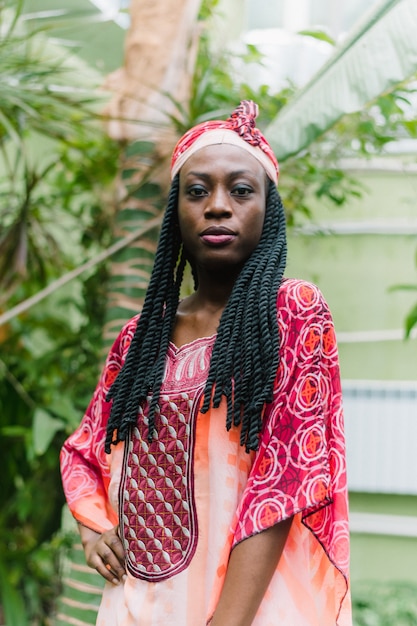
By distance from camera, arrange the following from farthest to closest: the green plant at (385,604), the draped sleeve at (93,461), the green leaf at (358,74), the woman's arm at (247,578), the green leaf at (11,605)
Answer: the green plant at (385,604)
the green leaf at (11,605)
the green leaf at (358,74)
the draped sleeve at (93,461)
the woman's arm at (247,578)

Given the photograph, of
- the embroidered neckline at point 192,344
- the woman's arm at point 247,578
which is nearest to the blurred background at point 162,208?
the embroidered neckline at point 192,344

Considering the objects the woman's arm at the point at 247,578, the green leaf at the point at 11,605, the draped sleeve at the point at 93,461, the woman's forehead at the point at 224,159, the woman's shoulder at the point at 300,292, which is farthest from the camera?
the green leaf at the point at 11,605

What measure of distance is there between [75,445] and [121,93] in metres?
2.02

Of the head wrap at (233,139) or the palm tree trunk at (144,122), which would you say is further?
the palm tree trunk at (144,122)

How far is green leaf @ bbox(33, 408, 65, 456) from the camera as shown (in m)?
3.50

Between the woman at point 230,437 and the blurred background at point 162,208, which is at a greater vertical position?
the blurred background at point 162,208

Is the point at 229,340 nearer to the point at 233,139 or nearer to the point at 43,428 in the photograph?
the point at 233,139

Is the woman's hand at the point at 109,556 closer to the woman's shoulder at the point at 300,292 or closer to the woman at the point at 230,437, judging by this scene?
the woman at the point at 230,437

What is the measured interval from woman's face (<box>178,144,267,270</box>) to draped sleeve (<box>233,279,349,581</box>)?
13 centimetres

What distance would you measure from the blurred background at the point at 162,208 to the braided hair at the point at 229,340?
1.05 meters

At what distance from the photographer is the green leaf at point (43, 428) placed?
350cm

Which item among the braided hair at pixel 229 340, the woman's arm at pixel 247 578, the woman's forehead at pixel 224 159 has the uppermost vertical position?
the woman's forehead at pixel 224 159

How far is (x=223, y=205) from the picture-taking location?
167 centimetres

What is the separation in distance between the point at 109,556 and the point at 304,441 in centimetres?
49
